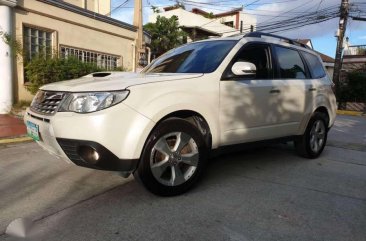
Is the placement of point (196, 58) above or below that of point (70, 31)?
below

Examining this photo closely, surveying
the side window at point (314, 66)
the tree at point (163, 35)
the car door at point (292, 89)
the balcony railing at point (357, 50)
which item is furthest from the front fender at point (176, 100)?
the balcony railing at point (357, 50)

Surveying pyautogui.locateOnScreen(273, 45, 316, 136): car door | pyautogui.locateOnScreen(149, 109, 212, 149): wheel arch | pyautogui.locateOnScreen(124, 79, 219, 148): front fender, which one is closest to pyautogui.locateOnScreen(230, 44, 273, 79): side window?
pyautogui.locateOnScreen(273, 45, 316, 136): car door

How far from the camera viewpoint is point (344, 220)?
3.29m

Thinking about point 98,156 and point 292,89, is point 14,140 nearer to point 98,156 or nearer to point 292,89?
point 98,156

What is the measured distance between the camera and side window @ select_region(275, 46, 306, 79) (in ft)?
16.2

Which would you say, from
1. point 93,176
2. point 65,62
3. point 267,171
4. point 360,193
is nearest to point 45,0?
point 65,62

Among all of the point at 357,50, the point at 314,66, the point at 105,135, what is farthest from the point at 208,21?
the point at 105,135

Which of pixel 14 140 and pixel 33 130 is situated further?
pixel 14 140

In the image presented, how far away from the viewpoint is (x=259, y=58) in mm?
4664

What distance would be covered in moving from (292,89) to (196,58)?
1.53 metres

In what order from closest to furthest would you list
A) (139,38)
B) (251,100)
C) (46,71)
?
(251,100), (46,71), (139,38)

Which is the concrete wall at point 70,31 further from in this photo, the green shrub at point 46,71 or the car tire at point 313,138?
the car tire at point 313,138

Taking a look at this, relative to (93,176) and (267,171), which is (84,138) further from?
(267,171)

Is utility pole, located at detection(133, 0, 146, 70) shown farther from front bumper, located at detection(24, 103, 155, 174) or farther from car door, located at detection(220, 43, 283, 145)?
front bumper, located at detection(24, 103, 155, 174)
